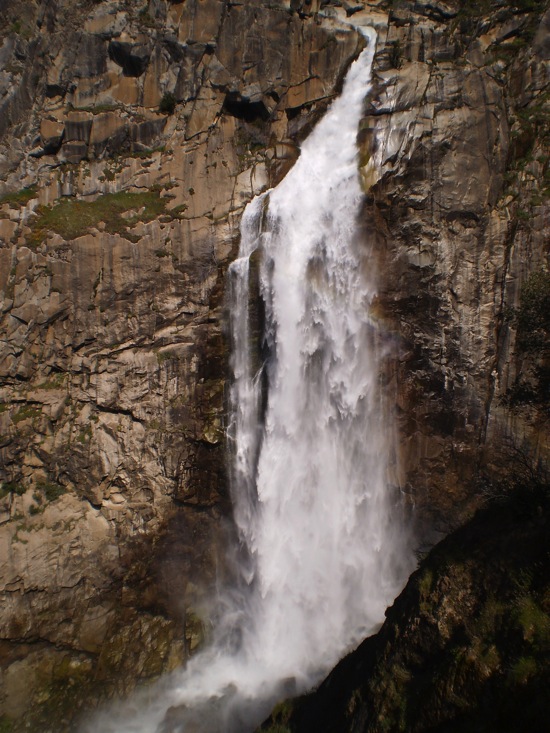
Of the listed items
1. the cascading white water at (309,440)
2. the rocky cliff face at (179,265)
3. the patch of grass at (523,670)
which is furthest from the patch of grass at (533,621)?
the cascading white water at (309,440)

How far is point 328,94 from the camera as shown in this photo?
67.0 feet

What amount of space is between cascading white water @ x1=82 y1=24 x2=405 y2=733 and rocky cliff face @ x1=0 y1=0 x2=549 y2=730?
102cm

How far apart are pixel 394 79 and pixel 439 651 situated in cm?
1963

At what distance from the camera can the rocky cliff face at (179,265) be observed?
55.7 feet

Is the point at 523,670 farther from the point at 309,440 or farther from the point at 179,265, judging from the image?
the point at 179,265

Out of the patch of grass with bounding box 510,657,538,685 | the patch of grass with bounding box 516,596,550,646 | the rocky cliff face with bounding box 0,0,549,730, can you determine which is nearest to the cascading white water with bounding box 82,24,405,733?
the rocky cliff face with bounding box 0,0,549,730

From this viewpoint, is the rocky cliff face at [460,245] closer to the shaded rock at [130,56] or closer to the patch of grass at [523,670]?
the patch of grass at [523,670]

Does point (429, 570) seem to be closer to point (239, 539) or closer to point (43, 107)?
point (239, 539)

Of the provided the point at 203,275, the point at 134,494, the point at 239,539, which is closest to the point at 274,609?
the point at 239,539

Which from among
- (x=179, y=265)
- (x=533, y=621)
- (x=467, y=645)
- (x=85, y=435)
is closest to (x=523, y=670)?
(x=533, y=621)

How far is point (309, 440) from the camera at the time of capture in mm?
18328

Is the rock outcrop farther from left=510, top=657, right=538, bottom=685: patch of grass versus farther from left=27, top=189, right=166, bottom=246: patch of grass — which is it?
left=27, top=189, right=166, bottom=246: patch of grass

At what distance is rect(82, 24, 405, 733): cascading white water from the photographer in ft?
57.7

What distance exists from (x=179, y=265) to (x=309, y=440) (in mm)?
8993
